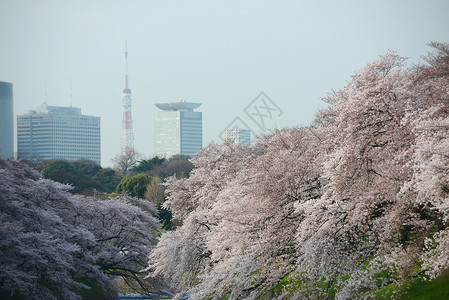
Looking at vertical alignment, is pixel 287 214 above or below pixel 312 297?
above

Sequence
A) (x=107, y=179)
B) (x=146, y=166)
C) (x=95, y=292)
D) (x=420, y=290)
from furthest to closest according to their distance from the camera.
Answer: (x=146, y=166), (x=107, y=179), (x=95, y=292), (x=420, y=290)

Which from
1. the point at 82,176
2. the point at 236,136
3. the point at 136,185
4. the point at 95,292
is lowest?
the point at 95,292

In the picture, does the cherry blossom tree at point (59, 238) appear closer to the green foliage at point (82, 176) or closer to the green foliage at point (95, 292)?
the green foliage at point (95, 292)

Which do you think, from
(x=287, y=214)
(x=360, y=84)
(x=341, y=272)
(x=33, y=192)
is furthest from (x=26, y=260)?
(x=360, y=84)

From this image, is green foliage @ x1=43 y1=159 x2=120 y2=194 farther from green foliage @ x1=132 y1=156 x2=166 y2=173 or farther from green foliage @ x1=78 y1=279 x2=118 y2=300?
green foliage @ x1=78 y1=279 x2=118 y2=300

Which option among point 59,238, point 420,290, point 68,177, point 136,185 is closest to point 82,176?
point 68,177

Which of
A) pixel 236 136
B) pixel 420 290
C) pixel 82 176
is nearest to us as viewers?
pixel 420 290

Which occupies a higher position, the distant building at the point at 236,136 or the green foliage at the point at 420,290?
the distant building at the point at 236,136

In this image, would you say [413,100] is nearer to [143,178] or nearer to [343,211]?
[343,211]

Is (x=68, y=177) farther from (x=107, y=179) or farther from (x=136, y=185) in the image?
(x=107, y=179)

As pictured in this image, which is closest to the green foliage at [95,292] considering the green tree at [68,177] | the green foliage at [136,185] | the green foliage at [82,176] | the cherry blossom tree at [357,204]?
the cherry blossom tree at [357,204]

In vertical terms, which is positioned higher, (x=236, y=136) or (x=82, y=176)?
(x=236, y=136)

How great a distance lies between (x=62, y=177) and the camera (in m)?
76.4

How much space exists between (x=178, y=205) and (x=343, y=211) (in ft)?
78.6
